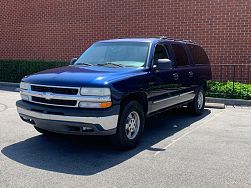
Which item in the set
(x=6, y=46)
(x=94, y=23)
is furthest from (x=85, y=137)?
(x=6, y=46)

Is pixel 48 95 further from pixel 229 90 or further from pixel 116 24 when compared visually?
pixel 116 24

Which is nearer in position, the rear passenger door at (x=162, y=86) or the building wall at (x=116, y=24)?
the rear passenger door at (x=162, y=86)

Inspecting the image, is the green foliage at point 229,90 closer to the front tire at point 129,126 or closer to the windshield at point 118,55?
the windshield at point 118,55

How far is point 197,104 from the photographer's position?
8.59 metres

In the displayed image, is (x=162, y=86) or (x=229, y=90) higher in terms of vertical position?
(x=162, y=86)

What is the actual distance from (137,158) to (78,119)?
1.09m

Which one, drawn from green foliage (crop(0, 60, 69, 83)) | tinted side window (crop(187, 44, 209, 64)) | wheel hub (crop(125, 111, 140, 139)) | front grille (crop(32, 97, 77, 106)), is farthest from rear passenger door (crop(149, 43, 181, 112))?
green foliage (crop(0, 60, 69, 83))

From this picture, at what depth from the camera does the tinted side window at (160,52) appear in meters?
6.56

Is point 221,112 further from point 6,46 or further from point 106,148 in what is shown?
point 6,46

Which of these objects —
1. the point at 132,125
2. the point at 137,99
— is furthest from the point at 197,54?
the point at 132,125

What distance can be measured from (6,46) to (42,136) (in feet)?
41.5

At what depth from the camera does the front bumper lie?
A: 16.1 ft

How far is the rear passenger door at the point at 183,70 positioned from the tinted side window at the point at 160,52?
1.06 feet

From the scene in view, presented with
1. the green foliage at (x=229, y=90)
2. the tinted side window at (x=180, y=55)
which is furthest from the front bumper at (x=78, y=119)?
the green foliage at (x=229, y=90)
